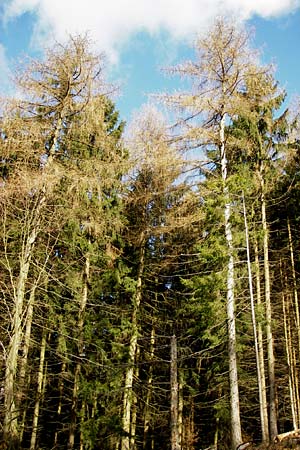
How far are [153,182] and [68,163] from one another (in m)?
6.06

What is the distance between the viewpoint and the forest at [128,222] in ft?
29.6

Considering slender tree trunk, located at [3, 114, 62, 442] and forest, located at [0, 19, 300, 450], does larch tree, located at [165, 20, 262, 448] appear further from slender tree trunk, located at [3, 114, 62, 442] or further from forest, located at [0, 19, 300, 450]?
slender tree trunk, located at [3, 114, 62, 442]

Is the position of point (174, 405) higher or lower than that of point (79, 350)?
lower

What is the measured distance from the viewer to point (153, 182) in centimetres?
1540

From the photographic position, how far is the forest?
9016 mm

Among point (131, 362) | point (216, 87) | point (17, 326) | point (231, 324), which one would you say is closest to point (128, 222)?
point (131, 362)

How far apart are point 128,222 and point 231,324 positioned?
6290 millimetres

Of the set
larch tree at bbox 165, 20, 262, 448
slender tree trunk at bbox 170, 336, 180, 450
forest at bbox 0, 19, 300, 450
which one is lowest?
slender tree trunk at bbox 170, 336, 180, 450

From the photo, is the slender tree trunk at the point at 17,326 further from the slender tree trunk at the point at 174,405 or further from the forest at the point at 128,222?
the slender tree trunk at the point at 174,405

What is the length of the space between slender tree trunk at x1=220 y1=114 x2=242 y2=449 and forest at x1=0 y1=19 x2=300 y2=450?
0.11 ft

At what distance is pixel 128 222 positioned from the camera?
48.8ft

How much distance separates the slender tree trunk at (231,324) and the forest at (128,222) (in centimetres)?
3

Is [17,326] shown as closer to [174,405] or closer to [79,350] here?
[174,405]

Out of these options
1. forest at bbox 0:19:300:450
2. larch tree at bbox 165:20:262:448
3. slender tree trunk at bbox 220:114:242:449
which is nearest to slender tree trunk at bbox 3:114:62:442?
forest at bbox 0:19:300:450
